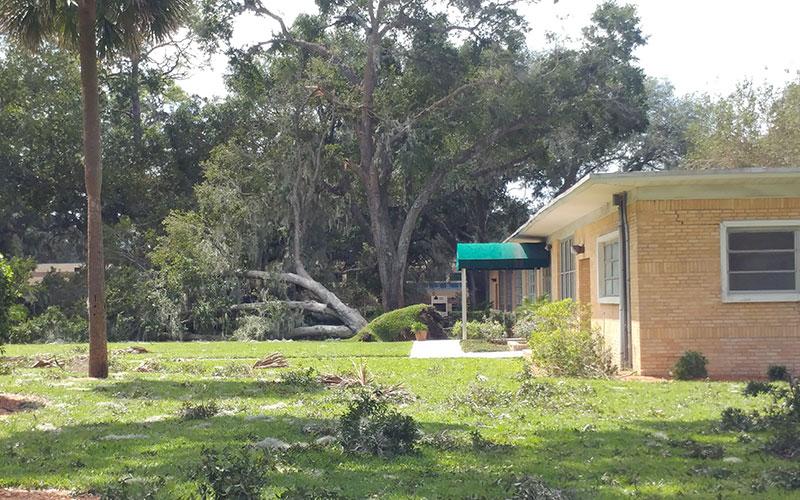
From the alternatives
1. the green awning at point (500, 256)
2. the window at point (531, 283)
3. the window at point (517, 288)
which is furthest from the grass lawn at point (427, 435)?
the window at point (517, 288)

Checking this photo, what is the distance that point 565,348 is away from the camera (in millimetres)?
15070

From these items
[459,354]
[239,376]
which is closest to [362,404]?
[239,376]

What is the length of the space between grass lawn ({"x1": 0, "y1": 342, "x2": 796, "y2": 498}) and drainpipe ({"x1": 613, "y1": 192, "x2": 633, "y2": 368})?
2.01 meters

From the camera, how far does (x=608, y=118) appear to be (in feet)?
121

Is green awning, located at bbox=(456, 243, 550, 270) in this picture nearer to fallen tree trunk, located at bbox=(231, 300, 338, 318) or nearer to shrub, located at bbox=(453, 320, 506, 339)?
shrub, located at bbox=(453, 320, 506, 339)

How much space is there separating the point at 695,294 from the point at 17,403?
10269mm

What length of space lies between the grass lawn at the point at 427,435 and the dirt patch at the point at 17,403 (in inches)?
13.3

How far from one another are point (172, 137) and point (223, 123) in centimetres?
Answer: 237

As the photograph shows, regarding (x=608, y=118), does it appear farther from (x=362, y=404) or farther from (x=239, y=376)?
(x=362, y=404)

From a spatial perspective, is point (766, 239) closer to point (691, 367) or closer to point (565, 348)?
point (691, 367)

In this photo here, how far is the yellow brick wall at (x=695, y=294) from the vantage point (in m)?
14.8

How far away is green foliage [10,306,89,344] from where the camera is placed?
2934 centimetres

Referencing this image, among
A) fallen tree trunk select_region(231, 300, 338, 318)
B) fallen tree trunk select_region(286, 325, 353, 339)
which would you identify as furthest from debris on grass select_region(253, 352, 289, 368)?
fallen tree trunk select_region(286, 325, 353, 339)

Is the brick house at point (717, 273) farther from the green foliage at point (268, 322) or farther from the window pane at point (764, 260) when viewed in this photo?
the green foliage at point (268, 322)
